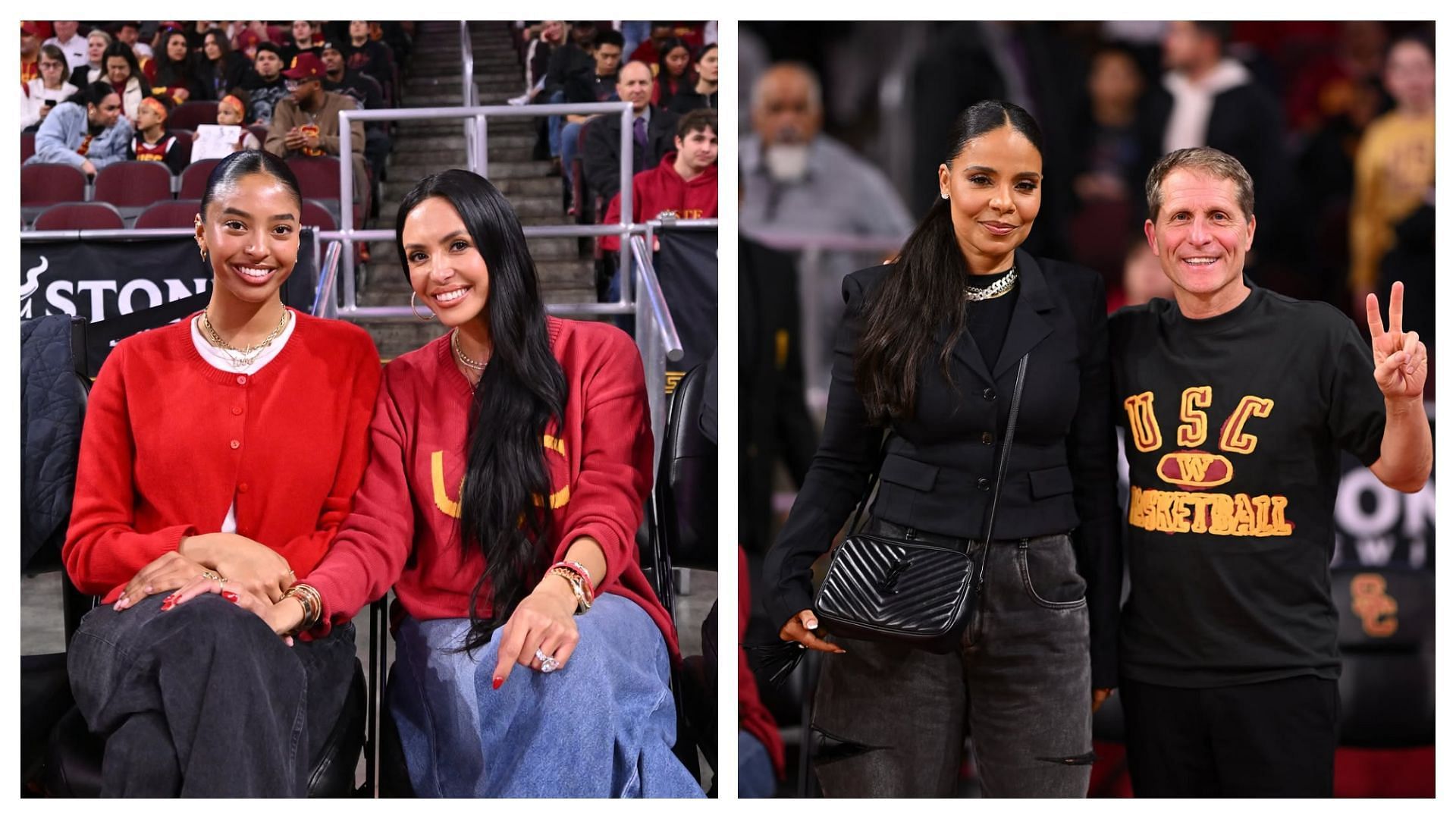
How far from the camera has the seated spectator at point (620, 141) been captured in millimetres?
2504

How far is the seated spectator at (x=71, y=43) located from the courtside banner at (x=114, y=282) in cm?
38

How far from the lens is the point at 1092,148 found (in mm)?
2463

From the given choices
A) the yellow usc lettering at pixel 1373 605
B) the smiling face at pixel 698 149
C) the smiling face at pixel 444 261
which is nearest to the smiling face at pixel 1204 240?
the smiling face at pixel 698 149

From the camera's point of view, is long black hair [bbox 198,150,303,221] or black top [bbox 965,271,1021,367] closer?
black top [bbox 965,271,1021,367]

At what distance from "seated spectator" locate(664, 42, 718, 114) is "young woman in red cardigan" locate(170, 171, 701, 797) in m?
0.54

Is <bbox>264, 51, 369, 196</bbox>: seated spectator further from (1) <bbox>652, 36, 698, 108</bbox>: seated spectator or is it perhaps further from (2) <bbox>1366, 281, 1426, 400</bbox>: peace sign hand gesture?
(2) <bbox>1366, 281, 1426, 400</bbox>: peace sign hand gesture

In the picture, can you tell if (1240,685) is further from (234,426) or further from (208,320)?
(208,320)

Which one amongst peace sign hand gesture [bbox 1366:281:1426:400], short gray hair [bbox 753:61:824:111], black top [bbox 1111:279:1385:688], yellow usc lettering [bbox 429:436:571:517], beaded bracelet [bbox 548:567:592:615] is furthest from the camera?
short gray hair [bbox 753:61:824:111]

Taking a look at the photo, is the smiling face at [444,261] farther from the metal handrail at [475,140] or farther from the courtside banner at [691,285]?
the courtside banner at [691,285]

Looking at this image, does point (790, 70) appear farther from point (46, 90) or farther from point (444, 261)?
point (46, 90)

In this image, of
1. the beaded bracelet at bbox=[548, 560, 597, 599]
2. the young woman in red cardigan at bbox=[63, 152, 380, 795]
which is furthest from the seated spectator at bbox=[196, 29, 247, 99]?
the beaded bracelet at bbox=[548, 560, 597, 599]

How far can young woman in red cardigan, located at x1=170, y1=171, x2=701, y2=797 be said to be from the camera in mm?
1918

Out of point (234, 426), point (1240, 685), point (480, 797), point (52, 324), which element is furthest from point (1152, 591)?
point (52, 324)

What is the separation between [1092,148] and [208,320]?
180cm
